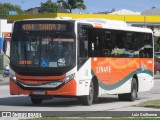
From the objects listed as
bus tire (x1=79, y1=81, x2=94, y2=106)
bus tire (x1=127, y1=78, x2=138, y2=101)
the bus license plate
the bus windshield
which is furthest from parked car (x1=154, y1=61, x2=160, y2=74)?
the bus license plate

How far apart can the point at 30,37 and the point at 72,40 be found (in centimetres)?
150

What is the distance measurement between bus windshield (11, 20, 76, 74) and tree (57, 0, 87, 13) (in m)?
88.4

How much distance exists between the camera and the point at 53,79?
19.0m

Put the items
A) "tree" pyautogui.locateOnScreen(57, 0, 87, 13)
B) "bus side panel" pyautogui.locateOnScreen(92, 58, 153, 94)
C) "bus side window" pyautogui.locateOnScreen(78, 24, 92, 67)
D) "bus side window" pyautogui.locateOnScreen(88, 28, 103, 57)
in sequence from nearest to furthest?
"bus side window" pyautogui.locateOnScreen(78, 24, 92, 67)
"bus side window" pyautogui.locateOnScreen(88, 28, 103, 57)
"bus side panel" pyautogui.locateOnScreen(92, 58, 153, 94)
"tree" pyautogui.locateOnScreen(57, 0, 87, 13)

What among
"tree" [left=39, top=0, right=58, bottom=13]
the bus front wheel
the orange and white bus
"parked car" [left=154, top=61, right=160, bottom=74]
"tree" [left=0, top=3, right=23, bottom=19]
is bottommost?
"parked car" [left=154, top=61, right=160, bottom=74]

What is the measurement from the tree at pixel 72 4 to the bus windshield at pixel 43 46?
290 feet

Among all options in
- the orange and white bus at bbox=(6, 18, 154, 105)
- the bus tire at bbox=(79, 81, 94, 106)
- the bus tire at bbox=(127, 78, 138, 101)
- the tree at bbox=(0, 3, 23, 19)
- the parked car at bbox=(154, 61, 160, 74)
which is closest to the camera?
the orange and white bus at bbox=(6, 18, 154, 105)

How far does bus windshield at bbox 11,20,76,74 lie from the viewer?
19.1 m

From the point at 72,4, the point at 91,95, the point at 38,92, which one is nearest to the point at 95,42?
the point at 91,95

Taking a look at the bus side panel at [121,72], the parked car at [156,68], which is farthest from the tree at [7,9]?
the bus side panel at [121,72]

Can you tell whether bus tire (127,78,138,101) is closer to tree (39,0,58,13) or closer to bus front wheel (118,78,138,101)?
bus front wheel (118,78,138,101)

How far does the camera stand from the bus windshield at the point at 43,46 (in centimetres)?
1911

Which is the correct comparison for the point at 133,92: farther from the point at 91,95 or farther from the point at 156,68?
the point at 156,68

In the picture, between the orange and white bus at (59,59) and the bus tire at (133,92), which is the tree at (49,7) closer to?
the bus tire at (133,92)
